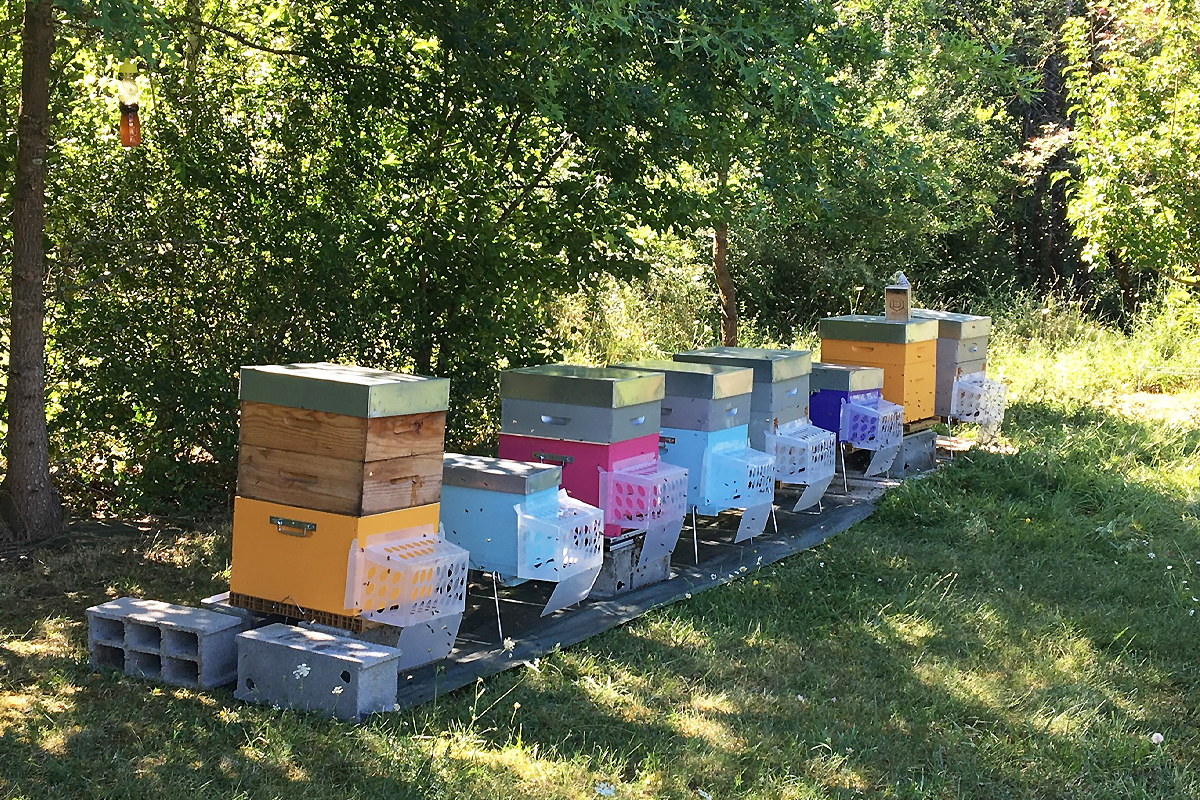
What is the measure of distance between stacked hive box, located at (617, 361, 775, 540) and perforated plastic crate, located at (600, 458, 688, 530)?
0.37 metres

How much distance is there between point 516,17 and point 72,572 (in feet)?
10.7

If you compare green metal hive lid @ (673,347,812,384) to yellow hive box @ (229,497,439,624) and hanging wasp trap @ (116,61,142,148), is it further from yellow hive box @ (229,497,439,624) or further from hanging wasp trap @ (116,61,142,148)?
hanging wasp trap @ (116,61,142,148)

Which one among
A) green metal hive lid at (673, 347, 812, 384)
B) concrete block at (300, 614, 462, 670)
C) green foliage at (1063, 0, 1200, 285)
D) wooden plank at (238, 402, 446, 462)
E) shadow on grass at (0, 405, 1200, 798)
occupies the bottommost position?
shadow on grass at (0, 405, 1200, 798)

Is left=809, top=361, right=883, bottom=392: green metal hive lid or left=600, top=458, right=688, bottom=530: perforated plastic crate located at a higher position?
left=809, top=361, right=883, bottom=392: green metal hive lid

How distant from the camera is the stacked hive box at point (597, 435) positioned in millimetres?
4848

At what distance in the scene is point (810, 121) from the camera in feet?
20.1

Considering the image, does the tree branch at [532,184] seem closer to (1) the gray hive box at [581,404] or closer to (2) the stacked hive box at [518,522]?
(1) the gray hive box at [581,404]

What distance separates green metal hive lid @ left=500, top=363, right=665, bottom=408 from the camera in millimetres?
4801

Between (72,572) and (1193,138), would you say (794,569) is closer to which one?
(72,572)

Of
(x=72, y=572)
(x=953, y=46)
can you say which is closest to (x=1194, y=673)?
(x=72, y=572)

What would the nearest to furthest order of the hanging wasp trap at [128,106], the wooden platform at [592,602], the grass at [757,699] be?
1. the grass at [757,699]
2. the wooden platform at [592,602]
3. the hanging wasp trap at [128,106]

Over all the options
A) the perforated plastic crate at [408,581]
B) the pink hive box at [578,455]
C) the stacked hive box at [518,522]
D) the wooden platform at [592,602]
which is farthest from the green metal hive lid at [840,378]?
the perforated plastic crate at [408,581]

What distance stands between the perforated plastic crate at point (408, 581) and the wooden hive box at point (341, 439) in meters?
0.15

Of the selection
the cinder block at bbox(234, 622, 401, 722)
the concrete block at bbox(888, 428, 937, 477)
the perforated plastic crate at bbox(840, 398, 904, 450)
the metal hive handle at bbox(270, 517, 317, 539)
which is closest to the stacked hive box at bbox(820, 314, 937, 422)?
the concrete block at bbox(888, 428, 937, 477)
